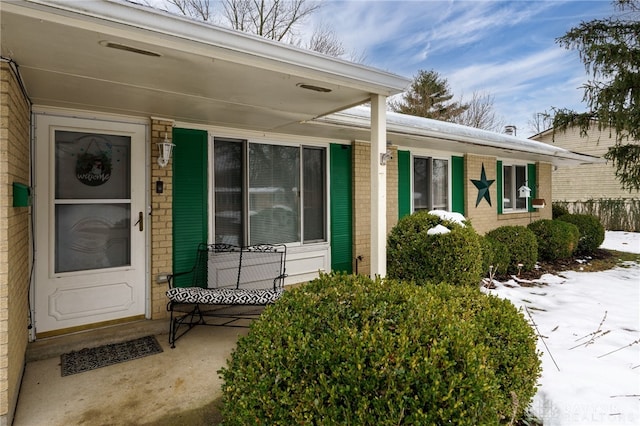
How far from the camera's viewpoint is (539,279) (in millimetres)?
6625

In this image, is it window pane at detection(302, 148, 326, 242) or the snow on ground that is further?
window pane at detection(302, 148, 326, 242)

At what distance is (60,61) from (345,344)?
2.61 meters

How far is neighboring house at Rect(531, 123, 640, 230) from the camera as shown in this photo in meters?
14.8

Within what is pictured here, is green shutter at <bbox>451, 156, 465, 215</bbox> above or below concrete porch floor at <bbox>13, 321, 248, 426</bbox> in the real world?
above

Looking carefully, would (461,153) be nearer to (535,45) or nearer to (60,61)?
(535,45)

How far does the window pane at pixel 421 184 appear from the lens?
23.1ft

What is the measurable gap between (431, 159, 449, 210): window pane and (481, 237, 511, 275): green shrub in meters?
1.21

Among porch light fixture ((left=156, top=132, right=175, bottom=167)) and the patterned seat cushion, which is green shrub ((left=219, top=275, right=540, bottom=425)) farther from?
porch light fixture ((left=156, top=132, right=175, bottom=167))

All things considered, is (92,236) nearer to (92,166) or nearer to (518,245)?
(92,166)

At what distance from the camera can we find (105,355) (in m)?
3.44

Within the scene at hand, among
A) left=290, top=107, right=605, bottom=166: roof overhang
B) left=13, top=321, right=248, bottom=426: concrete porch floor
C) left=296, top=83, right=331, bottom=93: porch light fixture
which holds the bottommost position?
left=13, top=321, right=248, bottom=426: concrete porch floor

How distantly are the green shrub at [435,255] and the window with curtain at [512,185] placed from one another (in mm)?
5065

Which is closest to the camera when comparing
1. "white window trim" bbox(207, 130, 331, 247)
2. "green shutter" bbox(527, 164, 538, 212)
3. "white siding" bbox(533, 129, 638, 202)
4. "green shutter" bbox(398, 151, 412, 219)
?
"white window trim" bbox(207, 130, 331, 247)

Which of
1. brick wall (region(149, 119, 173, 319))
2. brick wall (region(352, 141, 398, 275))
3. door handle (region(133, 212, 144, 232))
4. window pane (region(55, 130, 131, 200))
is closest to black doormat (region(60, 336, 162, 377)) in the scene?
brick wall (region(149, 119, 173, 319))
